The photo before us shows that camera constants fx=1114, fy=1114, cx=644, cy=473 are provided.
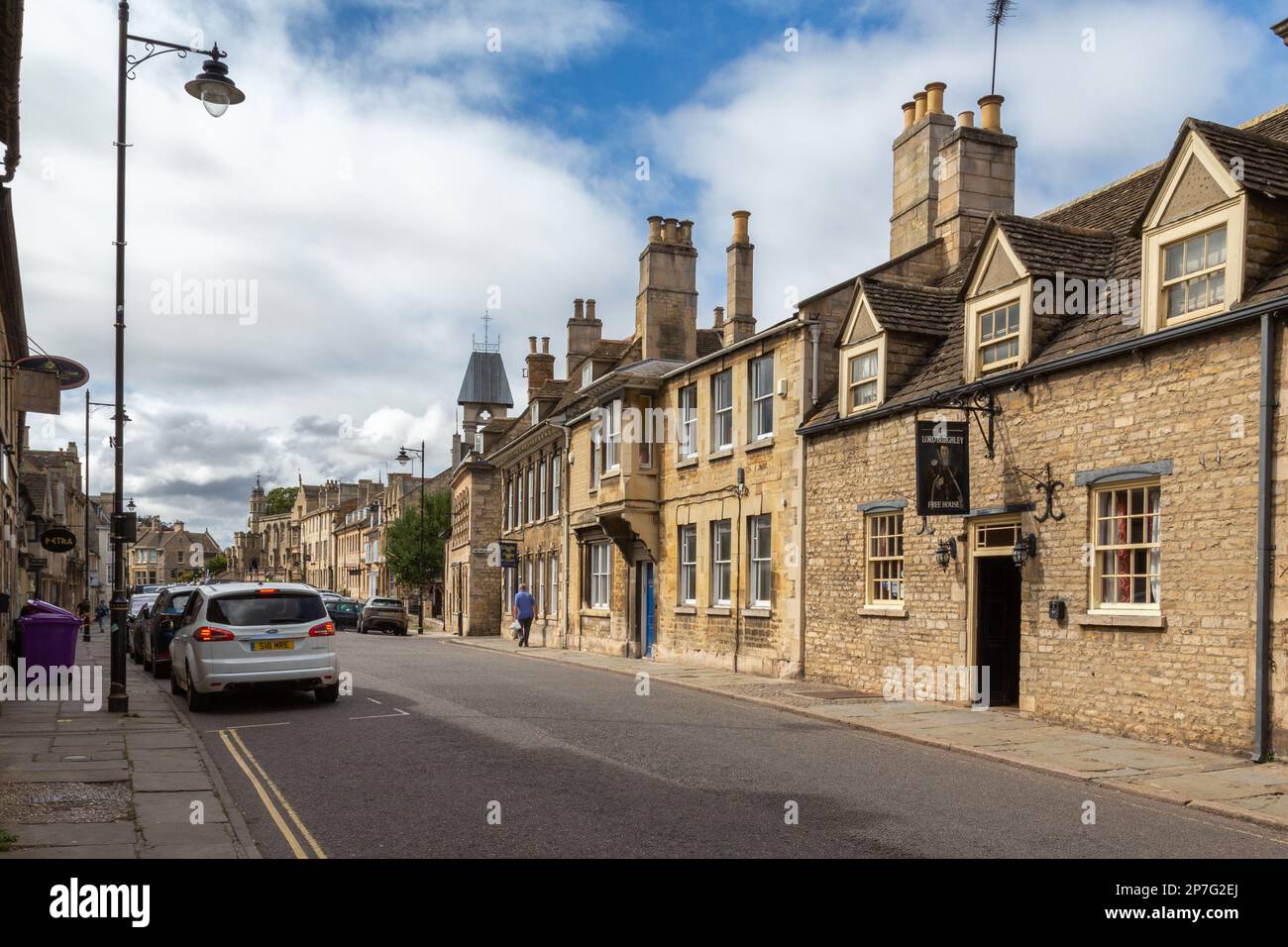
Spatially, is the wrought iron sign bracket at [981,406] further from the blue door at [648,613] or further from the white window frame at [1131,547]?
the blue door at [648,613]

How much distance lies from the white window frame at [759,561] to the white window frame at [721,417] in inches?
75.9

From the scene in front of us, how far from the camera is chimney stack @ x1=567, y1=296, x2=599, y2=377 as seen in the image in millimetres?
45062

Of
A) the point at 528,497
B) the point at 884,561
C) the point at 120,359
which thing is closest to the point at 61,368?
the point at 120,359

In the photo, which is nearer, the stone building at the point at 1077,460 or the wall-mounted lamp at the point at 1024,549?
the stone building at the point at 1077,460

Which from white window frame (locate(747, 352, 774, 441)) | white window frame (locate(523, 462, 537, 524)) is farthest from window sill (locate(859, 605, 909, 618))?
white window frame (locate(523, 462, 537, 524))

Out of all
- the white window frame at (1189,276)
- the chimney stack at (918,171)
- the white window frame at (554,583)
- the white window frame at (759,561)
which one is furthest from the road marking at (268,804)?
the white window frame at (554,583)

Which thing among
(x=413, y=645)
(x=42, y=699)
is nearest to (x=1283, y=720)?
(x=42, y=699)

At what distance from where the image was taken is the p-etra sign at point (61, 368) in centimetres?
1561

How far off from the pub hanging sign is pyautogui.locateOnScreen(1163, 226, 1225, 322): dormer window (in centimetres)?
340

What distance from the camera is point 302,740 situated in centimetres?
1234

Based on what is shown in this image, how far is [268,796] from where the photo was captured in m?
9.20

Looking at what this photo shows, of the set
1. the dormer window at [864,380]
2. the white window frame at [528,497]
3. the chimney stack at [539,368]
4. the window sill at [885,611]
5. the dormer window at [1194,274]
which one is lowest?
the window sill at [885,611]
